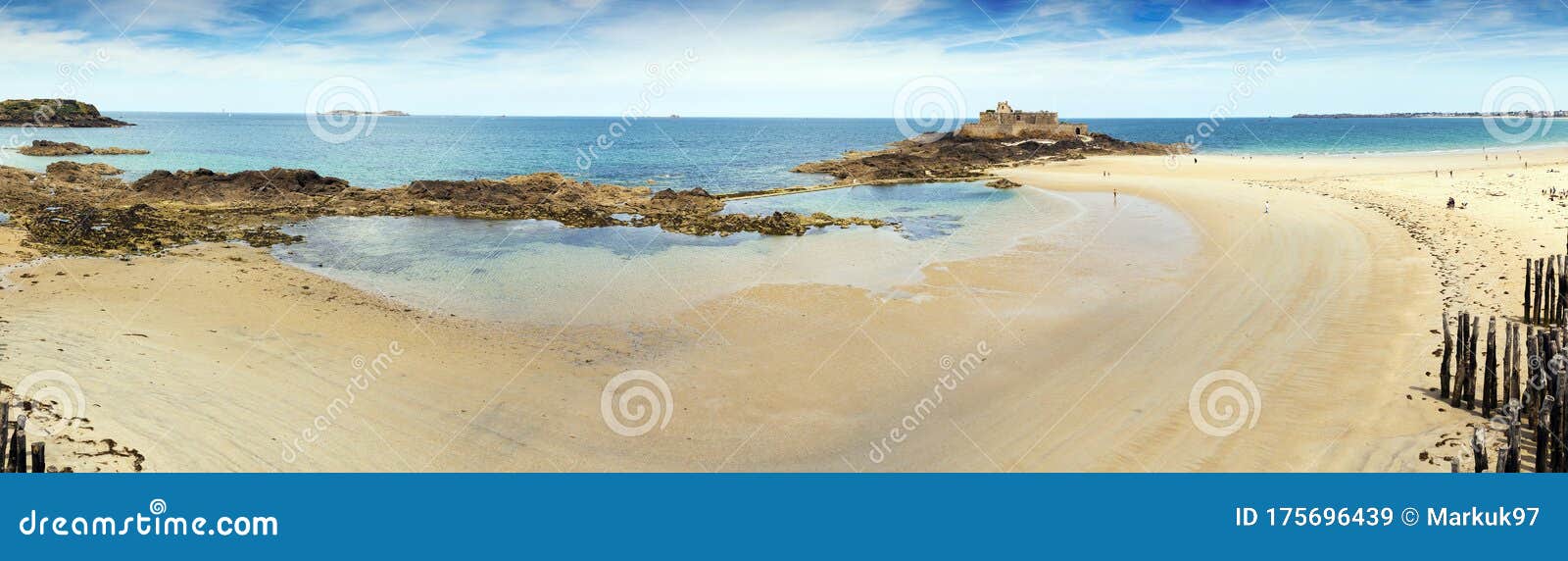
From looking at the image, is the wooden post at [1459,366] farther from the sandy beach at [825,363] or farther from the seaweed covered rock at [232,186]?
the seaweed covered rock at [232,186]

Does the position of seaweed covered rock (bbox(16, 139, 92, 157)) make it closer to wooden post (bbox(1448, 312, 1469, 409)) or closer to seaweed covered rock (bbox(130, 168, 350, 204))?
seaweed covered rock (bbox(130, 168, 350, 204))

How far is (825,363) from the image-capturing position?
14539 millimetres

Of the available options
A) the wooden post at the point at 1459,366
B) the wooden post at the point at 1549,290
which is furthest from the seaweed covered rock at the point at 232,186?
the wooden post at the point at 1549,290

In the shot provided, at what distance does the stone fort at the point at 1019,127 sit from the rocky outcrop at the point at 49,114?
10810cm

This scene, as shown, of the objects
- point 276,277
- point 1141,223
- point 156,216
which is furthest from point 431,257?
point 1141,223

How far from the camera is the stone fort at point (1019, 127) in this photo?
76688mm

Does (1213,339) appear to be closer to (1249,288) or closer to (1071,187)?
(1249,288)

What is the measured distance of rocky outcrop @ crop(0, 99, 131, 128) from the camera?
362 ft

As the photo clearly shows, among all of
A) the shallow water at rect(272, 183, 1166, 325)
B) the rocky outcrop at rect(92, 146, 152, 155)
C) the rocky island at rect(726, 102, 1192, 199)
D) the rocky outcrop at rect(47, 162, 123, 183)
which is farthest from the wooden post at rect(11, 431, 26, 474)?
the rocky outcrop at rect(92, 146, 152, 155)

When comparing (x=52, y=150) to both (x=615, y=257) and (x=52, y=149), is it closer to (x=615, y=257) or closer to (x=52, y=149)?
(x=52, y=149)

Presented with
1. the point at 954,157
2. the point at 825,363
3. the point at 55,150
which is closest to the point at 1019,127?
the point at 954,157

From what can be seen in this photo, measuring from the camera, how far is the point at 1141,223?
102 feet

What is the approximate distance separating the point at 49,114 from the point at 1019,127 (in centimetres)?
13315

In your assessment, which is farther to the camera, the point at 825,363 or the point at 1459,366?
the point at 825,363
